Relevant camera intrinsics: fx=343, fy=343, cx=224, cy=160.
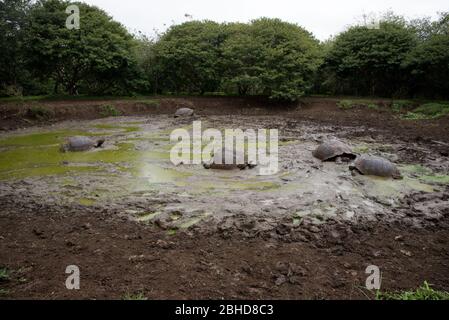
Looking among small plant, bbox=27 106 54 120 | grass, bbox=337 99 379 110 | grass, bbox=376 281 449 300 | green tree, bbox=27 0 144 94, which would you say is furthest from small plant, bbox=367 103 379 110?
grass, bbox=376 281 449 300

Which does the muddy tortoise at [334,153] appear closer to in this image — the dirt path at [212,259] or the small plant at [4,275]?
the dirt path at [212,259]

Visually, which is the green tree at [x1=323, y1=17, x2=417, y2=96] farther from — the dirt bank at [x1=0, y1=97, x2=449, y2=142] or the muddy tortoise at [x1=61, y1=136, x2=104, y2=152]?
the muddy tortoise at [x1=61, y1=136, x2=104, y2=152]

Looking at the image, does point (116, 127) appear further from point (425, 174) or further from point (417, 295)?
point (417, 295)

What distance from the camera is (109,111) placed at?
18.0 meters

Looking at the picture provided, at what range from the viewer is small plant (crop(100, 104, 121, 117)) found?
1781 cm

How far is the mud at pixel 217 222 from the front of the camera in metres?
3.66

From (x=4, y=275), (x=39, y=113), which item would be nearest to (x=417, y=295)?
(x=4, y=275)

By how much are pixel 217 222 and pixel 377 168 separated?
4.06 metres

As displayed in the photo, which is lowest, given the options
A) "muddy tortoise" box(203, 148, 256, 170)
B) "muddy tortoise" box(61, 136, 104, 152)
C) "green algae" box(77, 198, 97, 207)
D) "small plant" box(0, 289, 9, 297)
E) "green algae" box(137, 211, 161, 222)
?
"small plant" box(0, 289, 9, 297)

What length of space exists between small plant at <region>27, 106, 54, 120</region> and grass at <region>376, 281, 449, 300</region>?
16.1 metres

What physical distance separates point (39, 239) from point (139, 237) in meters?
1.34

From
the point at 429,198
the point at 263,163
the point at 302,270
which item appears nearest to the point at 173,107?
the point at 263,163

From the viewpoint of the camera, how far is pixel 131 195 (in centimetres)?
637

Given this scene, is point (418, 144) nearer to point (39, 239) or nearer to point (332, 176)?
point (332, 176)
